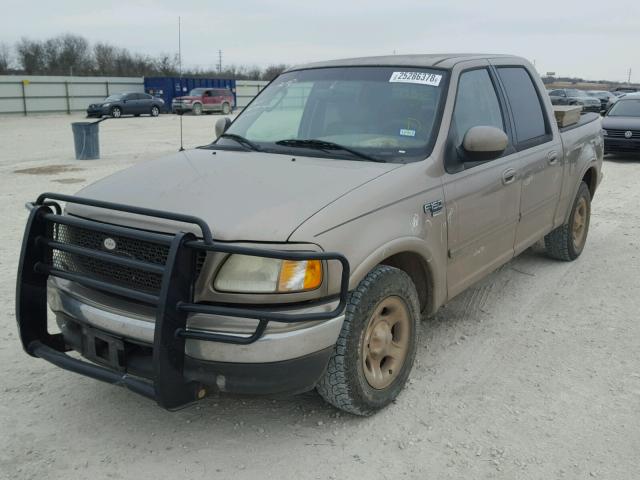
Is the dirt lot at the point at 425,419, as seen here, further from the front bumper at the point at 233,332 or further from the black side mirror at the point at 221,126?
the black side mirror at the point at 221,126

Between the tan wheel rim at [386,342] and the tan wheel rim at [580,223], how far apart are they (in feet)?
10.8

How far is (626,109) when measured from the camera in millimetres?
14953

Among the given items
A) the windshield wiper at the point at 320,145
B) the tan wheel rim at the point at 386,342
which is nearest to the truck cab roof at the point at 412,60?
the windshield wiper at the point at 320,145

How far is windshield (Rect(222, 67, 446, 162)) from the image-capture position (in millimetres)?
3648

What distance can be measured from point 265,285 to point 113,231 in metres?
0.74

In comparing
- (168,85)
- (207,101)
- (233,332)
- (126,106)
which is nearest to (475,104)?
(233,332)

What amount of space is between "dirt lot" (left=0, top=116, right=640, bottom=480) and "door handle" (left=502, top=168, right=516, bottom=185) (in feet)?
3.51

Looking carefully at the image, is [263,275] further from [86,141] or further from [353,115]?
[86,141]

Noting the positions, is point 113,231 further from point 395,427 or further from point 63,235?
point 395,427

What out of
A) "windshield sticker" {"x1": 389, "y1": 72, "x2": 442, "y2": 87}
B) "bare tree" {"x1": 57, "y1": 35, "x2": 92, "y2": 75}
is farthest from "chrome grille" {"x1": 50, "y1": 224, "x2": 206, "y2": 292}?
"bare tree" {"x1": 57, "y1": 35, "x2": 92, "y2": 75}

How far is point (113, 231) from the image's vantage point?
9.11 ft

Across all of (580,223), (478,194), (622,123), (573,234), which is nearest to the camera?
(478,194)

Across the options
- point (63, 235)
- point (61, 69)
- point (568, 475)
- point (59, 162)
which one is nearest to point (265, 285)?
point (63, 235)

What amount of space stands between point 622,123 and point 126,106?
2625 centimetres
